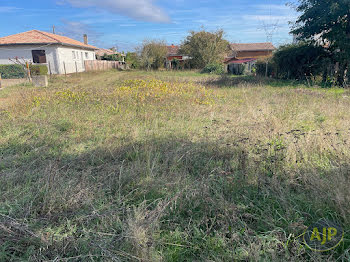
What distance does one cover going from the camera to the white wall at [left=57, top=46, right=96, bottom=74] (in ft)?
73.9

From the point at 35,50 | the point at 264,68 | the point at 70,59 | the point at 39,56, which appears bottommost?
the point at 264,68

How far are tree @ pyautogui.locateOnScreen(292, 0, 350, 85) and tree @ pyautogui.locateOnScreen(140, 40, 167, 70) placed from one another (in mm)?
23449

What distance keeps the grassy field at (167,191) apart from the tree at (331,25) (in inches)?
347

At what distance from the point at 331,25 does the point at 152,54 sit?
2532cm

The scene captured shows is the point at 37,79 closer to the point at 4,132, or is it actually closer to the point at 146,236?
the point at 4,132

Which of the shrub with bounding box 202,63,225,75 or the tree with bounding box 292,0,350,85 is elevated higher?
the tree with bounding box 292,0,350,85

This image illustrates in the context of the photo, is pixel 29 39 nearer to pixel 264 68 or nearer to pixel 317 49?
pixel 264 68

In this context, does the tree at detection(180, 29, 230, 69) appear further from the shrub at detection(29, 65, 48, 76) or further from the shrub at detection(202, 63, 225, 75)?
the shrub at detection(29, 65, 48, 76)

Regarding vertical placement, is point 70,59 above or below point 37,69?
above

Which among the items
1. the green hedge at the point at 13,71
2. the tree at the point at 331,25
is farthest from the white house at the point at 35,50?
the tree at the point at 331,25

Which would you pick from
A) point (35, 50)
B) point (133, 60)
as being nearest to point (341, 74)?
point (35, 50)

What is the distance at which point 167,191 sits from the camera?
2.85m

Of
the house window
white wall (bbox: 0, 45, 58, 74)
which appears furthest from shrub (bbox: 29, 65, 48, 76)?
the house window

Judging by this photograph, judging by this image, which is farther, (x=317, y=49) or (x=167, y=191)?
(x=317, y=49)
